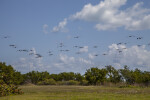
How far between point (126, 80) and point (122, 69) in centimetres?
563

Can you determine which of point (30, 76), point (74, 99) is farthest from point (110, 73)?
point (74, 99)

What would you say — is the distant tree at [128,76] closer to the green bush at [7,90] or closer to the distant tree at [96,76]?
the distant tree at [96,76]

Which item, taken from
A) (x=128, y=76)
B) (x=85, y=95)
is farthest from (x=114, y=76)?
(x=85, y=95)

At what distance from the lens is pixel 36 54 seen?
43.0 metres

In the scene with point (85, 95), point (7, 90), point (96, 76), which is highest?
point (96, 76)

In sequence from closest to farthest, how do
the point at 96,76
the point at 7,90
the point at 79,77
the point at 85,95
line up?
1. the point at 85,95
2. the point at 7,90
3. the point at 96,76
4. the point at 79,77

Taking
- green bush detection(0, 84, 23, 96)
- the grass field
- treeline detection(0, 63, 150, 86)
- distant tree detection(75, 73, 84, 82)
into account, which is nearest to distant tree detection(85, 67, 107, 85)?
treeline detection(0, 63, 150, 86)

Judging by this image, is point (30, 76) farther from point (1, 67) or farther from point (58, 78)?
point (1, 67)

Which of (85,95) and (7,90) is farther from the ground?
(7,90)

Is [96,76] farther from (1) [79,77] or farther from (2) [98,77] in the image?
(1) [79,77]

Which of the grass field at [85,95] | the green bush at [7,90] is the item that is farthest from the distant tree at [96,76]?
the green bush at [7,90]

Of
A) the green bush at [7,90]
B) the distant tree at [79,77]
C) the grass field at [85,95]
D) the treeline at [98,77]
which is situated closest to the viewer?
the grass field at [85,95]

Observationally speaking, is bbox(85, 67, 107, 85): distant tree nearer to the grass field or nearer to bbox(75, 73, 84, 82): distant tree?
bbox(75, 73, 84, 82): distant tree

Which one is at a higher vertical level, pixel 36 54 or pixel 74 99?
pixel 36 54
